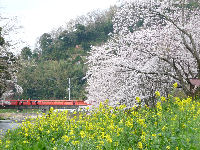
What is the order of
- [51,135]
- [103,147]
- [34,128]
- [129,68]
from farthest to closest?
[129,68]
[34,128]
[51,135]
[103,147]

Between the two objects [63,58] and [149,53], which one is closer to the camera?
[149,53]

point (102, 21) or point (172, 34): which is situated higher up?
point (102, 21)

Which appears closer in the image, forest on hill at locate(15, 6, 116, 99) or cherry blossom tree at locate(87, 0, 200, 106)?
cherry blossom tree at locate(87, 0, 200, 106)

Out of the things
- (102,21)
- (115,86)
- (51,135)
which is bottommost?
(51,135)

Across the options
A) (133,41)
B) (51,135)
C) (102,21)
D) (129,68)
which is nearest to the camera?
(51,135)

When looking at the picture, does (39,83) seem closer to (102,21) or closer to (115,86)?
(102,21)

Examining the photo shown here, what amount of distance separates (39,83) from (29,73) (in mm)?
2752

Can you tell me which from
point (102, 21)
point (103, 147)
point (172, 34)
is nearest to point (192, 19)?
point (172, 34)

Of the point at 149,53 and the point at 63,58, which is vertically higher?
the point at 63,58

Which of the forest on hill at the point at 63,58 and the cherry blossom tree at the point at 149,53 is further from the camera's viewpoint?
the forest on hill at the point at 63,58

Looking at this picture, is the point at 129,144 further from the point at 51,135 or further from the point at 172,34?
the point at 172,34

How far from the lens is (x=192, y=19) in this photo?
14.0m

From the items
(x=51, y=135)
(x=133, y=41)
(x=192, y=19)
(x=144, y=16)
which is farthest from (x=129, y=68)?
(x=192, y=19)

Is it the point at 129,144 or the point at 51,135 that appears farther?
the point at 51,135
